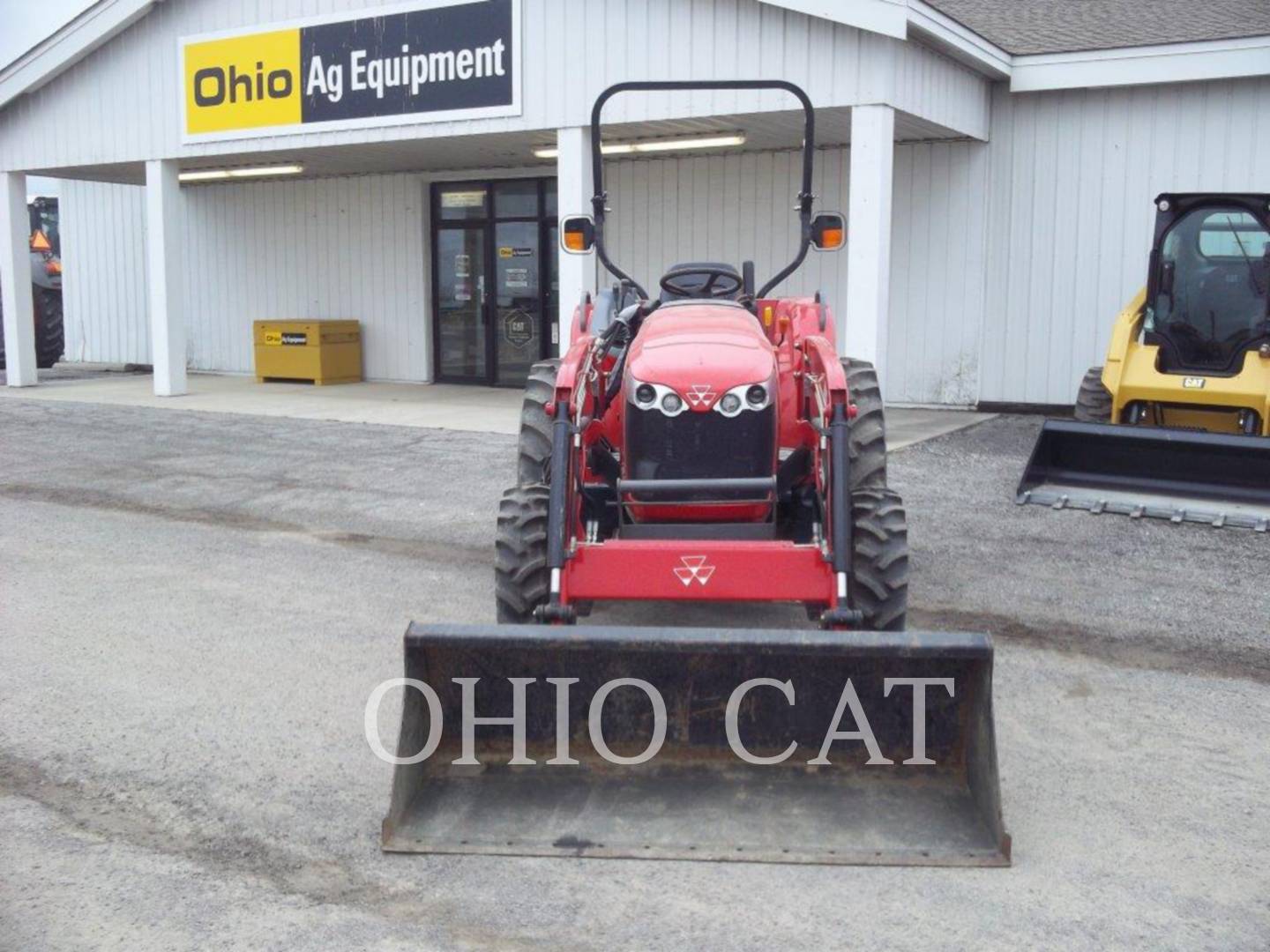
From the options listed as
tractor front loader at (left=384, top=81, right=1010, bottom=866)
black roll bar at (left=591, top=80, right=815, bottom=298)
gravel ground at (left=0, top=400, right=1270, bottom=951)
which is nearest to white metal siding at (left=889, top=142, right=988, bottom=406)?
gravel ground at (left=0, top=400, right=1270, bottom=951)

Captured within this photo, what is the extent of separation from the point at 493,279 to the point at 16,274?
21.0ft

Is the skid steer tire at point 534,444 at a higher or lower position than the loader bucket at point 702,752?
higher

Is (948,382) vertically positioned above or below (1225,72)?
below

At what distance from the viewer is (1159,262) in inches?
401

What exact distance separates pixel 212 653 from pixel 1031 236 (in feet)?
34.7

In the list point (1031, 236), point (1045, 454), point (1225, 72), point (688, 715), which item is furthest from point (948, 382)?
point (688, 715)

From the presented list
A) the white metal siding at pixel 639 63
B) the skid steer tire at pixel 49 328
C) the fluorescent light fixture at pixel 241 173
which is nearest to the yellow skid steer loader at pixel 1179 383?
the white metal siding at pixel 639 63

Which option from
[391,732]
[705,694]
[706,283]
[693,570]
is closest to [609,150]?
[706,283]

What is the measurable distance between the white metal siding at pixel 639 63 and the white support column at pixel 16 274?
2901 millimetres

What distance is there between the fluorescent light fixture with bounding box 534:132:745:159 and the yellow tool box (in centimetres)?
451

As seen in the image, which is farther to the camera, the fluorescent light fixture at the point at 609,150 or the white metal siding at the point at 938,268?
the fluorescent light fixture at the point at 609,150

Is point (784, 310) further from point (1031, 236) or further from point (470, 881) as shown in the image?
point (1031, 236)

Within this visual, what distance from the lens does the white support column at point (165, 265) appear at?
16188 millimetres

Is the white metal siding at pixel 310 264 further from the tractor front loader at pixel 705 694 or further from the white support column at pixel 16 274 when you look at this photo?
the tractor front loader at pixel 705 694
